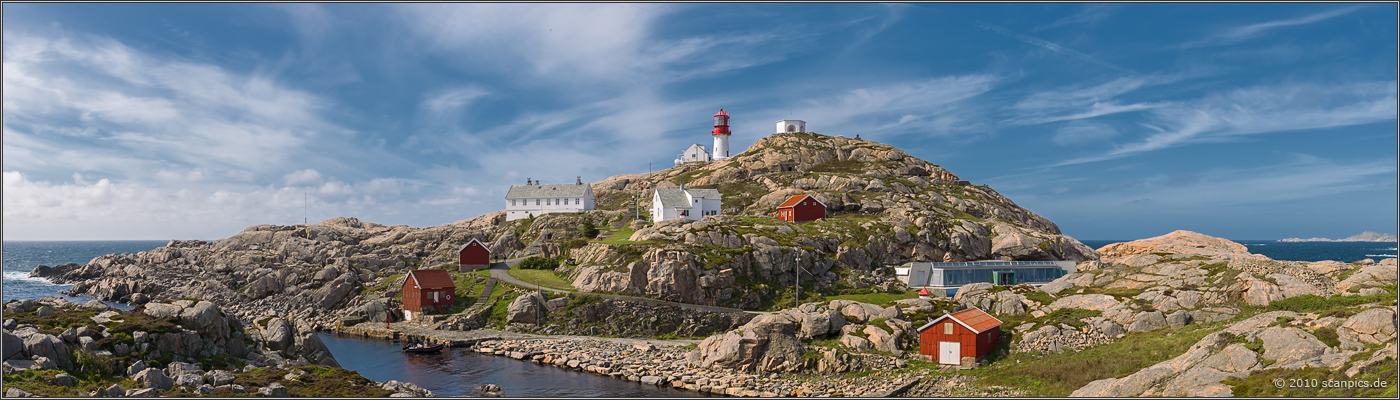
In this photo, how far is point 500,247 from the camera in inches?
3937

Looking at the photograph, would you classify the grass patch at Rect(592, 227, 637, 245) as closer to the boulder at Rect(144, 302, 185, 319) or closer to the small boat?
the small boat

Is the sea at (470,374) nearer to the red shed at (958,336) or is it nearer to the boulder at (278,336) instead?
the boulder at (278,336)

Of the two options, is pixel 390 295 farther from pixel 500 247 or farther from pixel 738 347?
pixel 738 347

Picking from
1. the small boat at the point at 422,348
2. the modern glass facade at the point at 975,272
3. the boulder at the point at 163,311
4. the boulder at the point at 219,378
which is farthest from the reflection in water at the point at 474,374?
the modern glass facade at the point at 975,272

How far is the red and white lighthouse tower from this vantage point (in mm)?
164500

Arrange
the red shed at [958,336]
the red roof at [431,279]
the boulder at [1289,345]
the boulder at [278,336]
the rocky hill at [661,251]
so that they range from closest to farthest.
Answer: the boulder at [1289,345] < the boulder at [278,336] < the red shed at [958,336] < the red roof at [431,279] < the rocky hill at [661,251]

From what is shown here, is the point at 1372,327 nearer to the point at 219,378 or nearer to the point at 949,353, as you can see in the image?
the point at 949,353

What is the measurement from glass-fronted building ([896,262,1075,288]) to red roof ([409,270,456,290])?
54934 mm

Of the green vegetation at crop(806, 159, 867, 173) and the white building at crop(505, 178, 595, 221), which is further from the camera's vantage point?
the green vegetation at crop(806, 159, 867, 173)

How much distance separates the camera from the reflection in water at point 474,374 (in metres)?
46.4

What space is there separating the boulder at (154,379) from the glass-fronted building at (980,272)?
2782 inches

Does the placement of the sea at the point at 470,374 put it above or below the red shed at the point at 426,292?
below

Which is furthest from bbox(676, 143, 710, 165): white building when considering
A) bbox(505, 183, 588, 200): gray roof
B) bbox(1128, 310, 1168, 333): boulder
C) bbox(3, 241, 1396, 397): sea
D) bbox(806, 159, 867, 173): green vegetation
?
bbox(1128, 310, 1168, 333): boulder

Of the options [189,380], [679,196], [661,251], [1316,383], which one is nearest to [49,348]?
[189,380]
